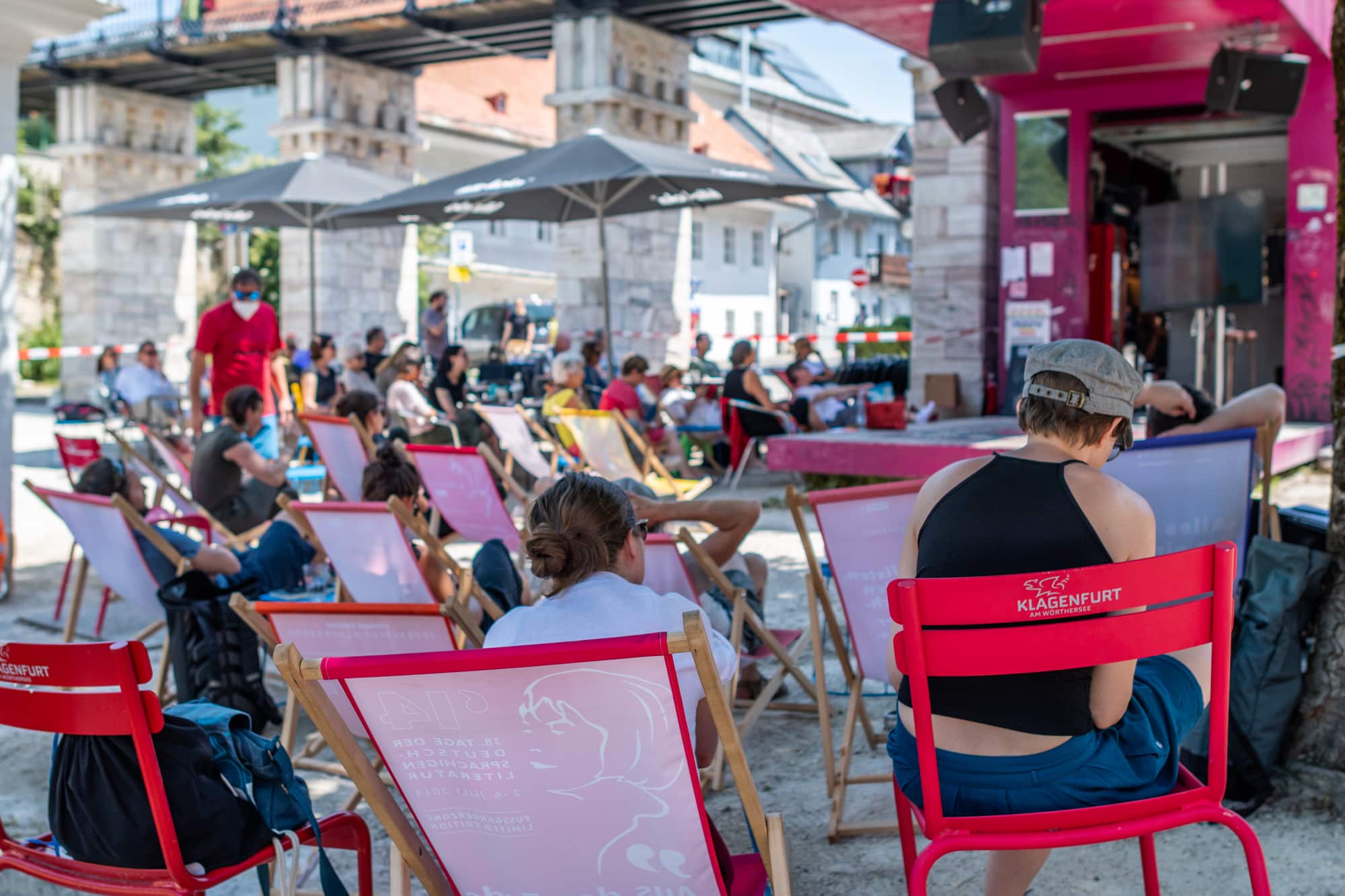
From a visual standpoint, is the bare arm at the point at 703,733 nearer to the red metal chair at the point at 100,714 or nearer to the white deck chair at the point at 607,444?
the red metal chair at the point at 100,714

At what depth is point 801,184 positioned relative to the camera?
957 centimetres

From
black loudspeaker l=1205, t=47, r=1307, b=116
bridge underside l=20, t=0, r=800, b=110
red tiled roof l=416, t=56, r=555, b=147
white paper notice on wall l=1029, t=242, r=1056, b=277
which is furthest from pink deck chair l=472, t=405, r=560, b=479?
red tiled roof l=416, t=56, r=555, b=147

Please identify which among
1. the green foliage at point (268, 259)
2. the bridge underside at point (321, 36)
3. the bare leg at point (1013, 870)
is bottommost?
the bare leg at point (1013, 870)

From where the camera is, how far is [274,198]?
11.0m

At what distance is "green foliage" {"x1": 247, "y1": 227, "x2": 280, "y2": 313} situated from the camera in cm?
3389

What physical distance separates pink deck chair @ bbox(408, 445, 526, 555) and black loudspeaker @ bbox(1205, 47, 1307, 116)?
20.5 ft

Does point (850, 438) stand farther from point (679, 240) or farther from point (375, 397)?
point (679, 240)

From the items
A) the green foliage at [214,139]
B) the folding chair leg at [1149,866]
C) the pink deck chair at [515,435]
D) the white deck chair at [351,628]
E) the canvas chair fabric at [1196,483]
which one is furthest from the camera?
the green foliage at [214,139]

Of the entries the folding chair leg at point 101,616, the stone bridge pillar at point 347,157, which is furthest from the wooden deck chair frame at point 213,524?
the stone bridge pillar at point 347,157

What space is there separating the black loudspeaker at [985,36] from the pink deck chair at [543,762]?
6.84 m

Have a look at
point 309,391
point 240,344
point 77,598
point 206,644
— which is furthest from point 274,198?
point 206,644

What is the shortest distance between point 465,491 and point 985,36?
4415mm

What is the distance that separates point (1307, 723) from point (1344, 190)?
1.39 metres

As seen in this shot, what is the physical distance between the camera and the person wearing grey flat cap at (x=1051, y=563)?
7.29 feet
